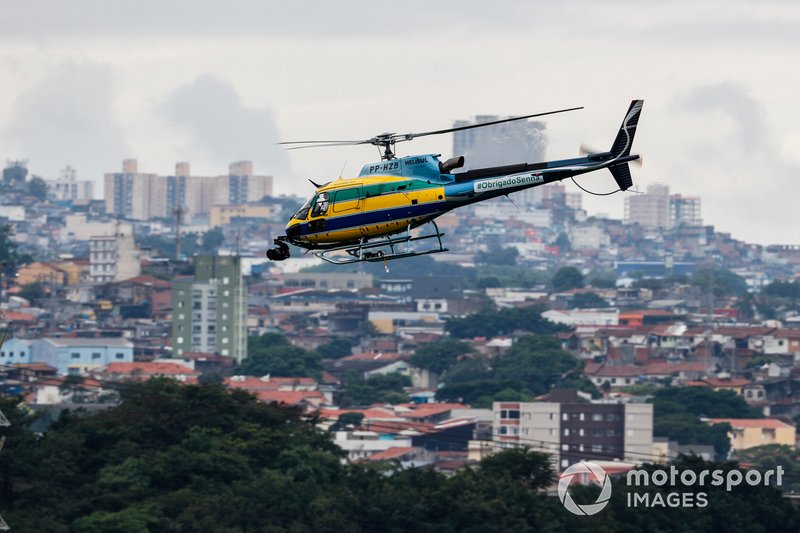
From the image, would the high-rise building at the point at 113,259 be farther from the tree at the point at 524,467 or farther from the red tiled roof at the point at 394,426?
the tree at the point at 524,467

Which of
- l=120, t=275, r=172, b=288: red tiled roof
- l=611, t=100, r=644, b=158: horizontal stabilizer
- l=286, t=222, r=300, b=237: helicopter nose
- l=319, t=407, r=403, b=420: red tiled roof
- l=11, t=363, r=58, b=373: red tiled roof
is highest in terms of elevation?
l=611, t=100, r=644, b=158: horizontal stabilizer

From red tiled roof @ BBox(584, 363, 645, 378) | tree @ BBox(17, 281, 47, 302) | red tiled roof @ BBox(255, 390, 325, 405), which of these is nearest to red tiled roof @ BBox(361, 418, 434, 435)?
red tiled roof @ BBox(255, 390, 325, 405)

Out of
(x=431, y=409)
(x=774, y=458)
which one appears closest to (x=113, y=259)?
(x=431, y=409)

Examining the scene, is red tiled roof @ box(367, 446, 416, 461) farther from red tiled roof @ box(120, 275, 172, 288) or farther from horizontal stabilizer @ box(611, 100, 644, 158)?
red tiled roof @ box(120, 275, 172, 288)

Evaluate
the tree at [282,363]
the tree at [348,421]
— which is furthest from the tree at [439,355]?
the tree at [348,421]

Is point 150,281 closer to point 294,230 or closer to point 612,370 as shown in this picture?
point 612,370

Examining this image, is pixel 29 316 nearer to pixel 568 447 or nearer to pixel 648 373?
pixel 648 373
